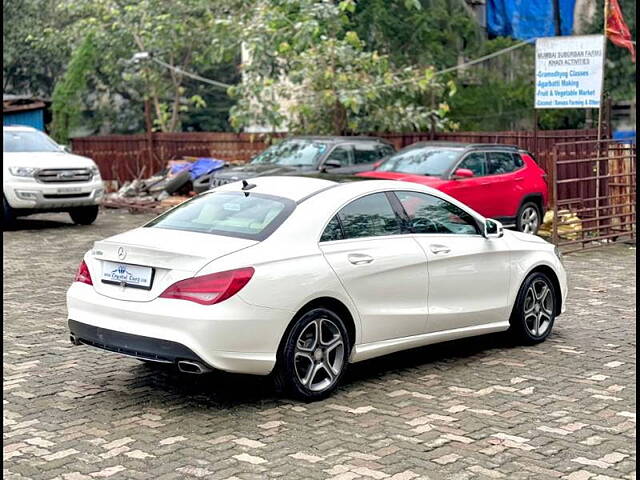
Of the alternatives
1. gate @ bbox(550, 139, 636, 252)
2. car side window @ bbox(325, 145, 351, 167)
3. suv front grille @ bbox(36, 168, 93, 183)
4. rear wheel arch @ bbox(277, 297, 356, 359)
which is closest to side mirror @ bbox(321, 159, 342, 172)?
car side window @ bbox(325, 145, 351, 167)

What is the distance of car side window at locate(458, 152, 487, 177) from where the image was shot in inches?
671

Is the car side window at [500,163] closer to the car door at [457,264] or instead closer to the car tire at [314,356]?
the car door at [457,264]

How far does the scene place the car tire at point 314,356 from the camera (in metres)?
7.06

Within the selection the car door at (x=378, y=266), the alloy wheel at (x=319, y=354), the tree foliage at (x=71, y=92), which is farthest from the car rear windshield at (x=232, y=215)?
the tree foliage at (x=71, y=92)

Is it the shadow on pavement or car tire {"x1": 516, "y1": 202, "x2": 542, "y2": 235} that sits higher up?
car tire {"x1": 516, "y1": 202, "x2": 542, "y2": 235}

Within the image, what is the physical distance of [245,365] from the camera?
6.85 metres

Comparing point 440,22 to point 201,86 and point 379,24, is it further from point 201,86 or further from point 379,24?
point 201,86

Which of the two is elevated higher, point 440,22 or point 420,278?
point 440,22

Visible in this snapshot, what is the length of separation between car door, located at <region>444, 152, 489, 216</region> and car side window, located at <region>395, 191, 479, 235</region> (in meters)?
7.56

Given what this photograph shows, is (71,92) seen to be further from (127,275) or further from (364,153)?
(127,275)

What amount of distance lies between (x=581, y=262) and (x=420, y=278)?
753cm

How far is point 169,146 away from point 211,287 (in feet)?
69.4

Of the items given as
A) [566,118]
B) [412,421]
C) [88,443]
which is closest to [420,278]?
[412,421]

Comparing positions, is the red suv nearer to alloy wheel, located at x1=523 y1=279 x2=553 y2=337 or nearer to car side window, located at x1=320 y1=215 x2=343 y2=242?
alloy wheel, located at x1=523 y1=279 x2=553 y2=337
